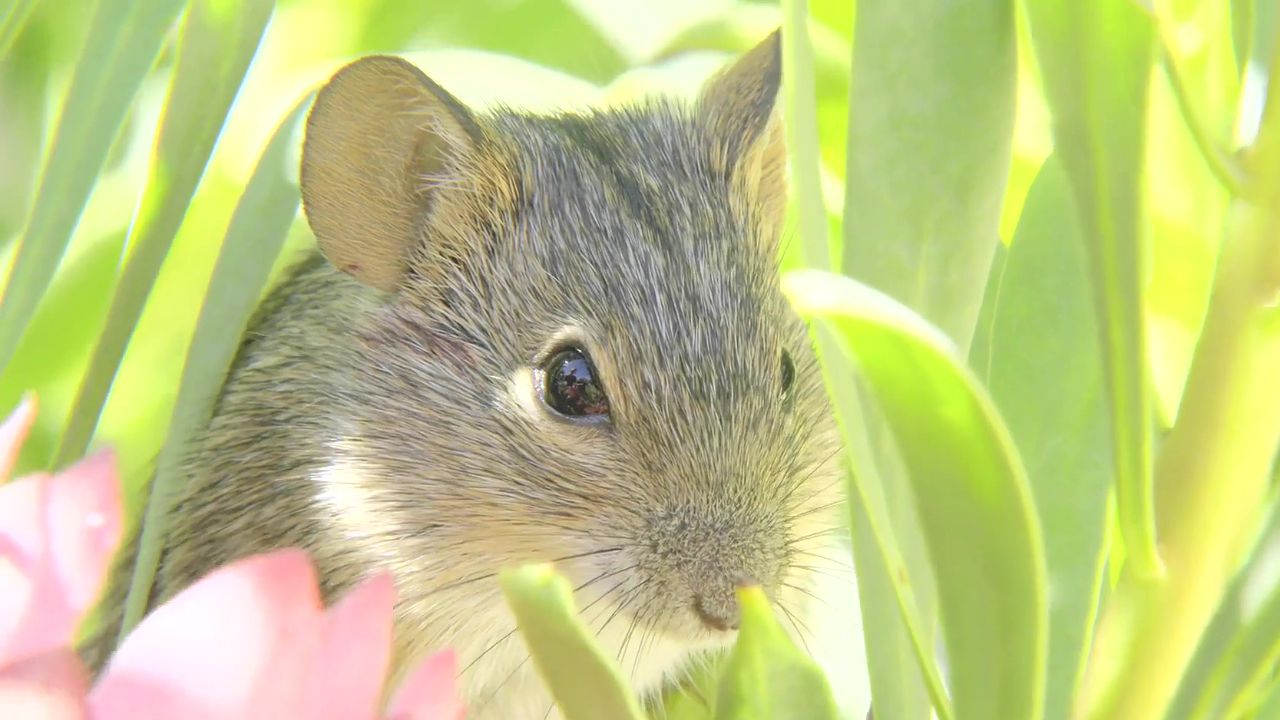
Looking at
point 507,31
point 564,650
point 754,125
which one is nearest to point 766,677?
point 564,650

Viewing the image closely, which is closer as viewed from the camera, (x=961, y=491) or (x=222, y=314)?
Answer: (x=961, y=491)

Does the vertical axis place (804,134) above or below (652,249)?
above

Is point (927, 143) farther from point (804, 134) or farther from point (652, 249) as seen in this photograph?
point (652, 249)

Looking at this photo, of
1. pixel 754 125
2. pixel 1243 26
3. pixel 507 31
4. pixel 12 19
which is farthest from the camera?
pixel 507 31

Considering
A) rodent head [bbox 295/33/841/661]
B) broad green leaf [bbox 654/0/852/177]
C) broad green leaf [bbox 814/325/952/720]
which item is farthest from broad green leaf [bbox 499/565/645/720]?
broad green leaf [bbox 654/0/852/177]

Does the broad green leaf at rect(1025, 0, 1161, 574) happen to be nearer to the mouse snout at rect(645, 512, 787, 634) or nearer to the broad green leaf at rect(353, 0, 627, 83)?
the mouse snout at rect(645, 512, 787, 634)

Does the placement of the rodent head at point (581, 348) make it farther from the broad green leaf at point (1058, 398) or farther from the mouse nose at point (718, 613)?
the broad green leaf at point (1058, 398)

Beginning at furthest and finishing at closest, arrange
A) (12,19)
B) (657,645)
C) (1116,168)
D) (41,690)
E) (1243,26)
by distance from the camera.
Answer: (657,645) < (12,19) < (1243,26) < (1116,168) < (41,690)
